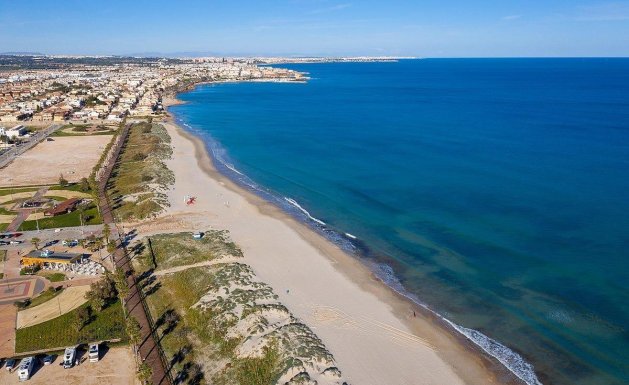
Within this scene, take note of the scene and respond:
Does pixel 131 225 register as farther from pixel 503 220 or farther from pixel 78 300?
pixel 503 220

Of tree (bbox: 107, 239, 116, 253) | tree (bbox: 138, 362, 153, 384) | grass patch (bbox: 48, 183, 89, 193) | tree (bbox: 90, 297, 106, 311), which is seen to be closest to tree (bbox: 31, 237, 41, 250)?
tree (bbox: 107, 239, 116, 253)

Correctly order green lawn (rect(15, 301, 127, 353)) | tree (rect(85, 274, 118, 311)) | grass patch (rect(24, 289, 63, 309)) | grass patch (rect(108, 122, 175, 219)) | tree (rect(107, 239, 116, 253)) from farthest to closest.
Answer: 1. grass patch (rect(108, 122, 175, 219))
2. tree (rect(107, 239, 116, 253))
3. grass patch (rect(24, 289, 63, 309))
4. tree (rect(85, 274, 118, 311))
5. green lawn (rect(15, 301, 127, 353))

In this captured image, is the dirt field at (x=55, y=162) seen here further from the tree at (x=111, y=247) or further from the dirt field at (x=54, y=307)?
the dirt field at (x=54, y=307)

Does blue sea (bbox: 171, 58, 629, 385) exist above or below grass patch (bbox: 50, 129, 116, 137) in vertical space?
above

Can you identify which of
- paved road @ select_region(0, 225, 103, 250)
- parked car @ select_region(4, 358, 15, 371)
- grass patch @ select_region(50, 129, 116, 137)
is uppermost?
parked car @ select_region(4, 358, 15, 371)

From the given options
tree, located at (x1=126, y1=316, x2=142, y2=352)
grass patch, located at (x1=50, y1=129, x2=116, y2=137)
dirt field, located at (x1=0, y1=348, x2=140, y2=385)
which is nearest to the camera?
dirt field, located at (x1=0, y1=348, x2=140, y2=385)

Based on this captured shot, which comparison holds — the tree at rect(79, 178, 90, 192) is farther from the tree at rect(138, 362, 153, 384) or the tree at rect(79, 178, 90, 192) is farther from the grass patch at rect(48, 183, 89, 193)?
the tree at rect(138, 362, 153, 384)
